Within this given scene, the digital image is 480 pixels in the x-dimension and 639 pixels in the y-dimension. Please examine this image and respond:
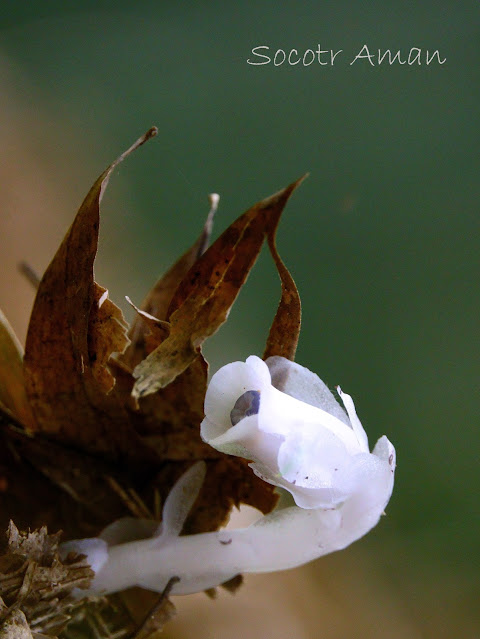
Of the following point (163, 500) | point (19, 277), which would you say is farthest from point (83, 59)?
point (163, 500)

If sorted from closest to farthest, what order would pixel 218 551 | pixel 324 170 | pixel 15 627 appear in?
pixel 15 627
pixel 218 551
pixel 324 170

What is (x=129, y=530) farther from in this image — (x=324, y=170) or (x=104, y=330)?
(x=324, y=170)

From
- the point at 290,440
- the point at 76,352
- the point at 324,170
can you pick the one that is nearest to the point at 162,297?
the point at 76,352

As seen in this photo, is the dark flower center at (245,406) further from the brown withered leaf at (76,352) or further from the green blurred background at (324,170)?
the green blurred background at (324,170)

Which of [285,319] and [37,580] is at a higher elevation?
[285,319]

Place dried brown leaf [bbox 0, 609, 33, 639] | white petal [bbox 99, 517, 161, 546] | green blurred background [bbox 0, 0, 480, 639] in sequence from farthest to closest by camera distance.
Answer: green blurred background [bbox 0, 0, 480, 639] < white petal [bbox 99, 517, 161, 546] < dried brown leaf [bbox 0, 609, 33, 639]

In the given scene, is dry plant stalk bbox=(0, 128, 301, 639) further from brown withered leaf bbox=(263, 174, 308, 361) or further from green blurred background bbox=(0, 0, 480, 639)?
green blurred background bbox=(0, 0, 480, 639)

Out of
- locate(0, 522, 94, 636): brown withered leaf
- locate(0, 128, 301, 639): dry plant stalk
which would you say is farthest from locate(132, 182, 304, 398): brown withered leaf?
locate(0, 522, 94, 636): brown withered leaf

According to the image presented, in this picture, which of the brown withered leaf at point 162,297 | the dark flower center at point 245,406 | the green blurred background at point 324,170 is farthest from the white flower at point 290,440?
the green blurred background at point 324,170
